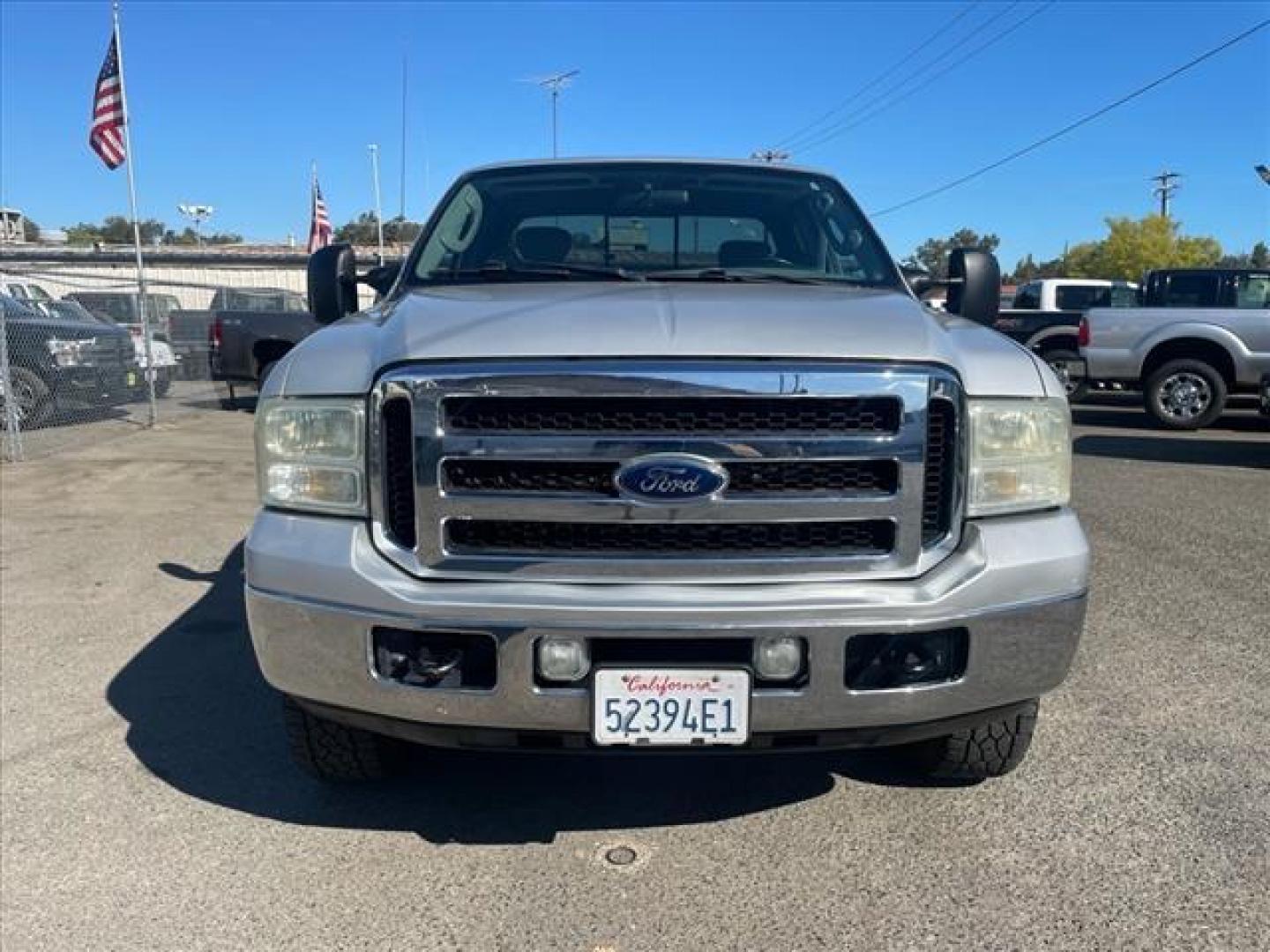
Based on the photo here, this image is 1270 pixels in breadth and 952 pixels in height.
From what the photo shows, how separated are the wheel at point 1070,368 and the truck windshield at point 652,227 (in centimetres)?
1110

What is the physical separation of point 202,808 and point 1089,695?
3.18 metres

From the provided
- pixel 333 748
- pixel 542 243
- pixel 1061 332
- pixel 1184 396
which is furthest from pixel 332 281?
pixel 1061 332

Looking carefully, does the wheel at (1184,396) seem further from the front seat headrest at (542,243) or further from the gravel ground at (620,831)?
the front seat headrest at (542,243)

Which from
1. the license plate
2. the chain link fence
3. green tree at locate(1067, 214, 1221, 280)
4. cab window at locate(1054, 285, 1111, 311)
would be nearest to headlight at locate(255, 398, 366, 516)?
the license plate

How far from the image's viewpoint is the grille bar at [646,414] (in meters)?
2.39

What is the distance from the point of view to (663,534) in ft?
8.03

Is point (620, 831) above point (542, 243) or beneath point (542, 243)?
beneath

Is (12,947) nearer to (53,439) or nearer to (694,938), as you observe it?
(694,938)

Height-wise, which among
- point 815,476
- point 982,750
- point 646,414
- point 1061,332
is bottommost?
point 982,750

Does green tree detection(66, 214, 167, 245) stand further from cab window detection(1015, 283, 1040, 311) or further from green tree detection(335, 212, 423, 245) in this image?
cab window detection(1015, 283, 1040, 311)

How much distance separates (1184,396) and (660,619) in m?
12.7

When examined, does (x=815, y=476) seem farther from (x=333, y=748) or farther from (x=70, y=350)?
(x=70, y=350)

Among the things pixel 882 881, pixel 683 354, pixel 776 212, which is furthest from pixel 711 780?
pixel 776 212

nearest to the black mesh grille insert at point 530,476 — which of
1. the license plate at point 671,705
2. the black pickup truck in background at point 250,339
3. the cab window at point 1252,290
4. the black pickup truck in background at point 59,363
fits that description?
the license plate at point 671,705
